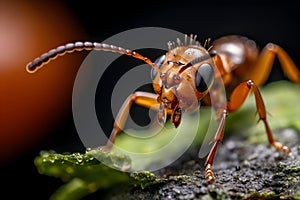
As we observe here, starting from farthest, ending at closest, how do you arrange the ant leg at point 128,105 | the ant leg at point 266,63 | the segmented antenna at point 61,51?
1. the ant leg at point 266,63
2. the ant leg at point 128,105
3. the segmented antenna at point 61,51

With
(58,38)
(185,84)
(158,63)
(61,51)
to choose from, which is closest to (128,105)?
(158,63)

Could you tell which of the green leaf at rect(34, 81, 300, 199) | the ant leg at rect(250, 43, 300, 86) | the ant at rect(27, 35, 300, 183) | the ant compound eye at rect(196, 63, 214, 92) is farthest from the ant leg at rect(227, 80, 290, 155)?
the ant leg at rect(250, 43, 300, 86)

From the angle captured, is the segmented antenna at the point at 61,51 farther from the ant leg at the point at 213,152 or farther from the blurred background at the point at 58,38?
A: the blurred background at the point at 58,38

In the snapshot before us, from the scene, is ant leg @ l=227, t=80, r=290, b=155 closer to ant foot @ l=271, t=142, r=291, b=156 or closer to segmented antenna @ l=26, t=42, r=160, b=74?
ant foot @ l=271, t=142, r=291, b=156

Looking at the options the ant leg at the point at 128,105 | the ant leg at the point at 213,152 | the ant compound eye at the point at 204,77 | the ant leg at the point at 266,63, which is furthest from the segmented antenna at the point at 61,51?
the ant leg at the point at 266,63

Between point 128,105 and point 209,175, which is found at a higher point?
point 128,105

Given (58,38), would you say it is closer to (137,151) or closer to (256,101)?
(137,151)

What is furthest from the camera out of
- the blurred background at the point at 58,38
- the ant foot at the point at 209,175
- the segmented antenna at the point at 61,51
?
the blurred background at the point at 58,38
